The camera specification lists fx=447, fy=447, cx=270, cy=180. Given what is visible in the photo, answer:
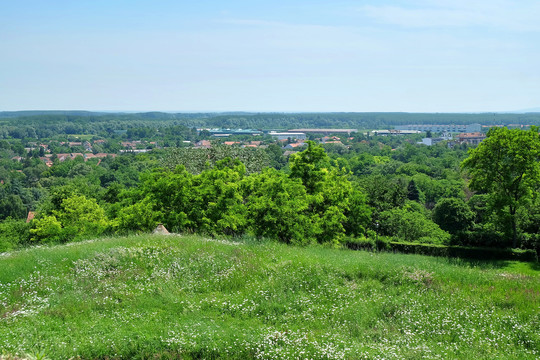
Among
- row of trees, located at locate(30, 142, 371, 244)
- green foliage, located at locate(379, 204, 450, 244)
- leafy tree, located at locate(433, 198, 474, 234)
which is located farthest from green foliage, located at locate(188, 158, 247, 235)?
leafy tree, located at locate(433, 198, 474, 234)

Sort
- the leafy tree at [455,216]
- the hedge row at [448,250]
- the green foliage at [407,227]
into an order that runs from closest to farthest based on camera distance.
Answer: the hedge row at [448,250] → the green foliage at [407,227] → the leafy tree at [455,216]

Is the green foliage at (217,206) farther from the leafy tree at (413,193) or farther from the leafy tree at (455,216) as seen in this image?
the leafy tree at (413,193)

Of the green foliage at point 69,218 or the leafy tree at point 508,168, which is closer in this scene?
the leafy tree at point 508,168

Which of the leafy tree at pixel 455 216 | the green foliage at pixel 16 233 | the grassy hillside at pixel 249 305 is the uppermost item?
→ the grassy hillside at pixel 249 305

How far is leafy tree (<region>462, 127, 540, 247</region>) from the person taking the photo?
28375mm

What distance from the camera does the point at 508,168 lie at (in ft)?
95.0

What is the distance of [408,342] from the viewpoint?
12.3m

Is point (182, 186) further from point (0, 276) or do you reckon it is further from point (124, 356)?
point (124, 356)

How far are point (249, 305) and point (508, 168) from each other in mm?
22034

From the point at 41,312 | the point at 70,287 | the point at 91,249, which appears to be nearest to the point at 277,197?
the point at 91,249

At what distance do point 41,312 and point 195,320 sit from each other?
16.5 ft

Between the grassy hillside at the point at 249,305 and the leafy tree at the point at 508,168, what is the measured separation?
41.5 ft

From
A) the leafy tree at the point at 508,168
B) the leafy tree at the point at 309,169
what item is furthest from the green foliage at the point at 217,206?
the leafy tree at the point at 508,168

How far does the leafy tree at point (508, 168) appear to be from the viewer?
2838 cm
